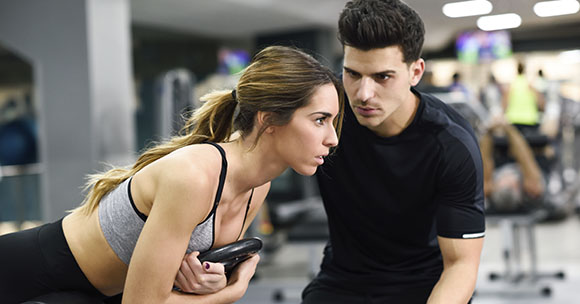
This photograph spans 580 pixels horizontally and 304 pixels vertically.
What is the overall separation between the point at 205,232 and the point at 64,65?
405cm

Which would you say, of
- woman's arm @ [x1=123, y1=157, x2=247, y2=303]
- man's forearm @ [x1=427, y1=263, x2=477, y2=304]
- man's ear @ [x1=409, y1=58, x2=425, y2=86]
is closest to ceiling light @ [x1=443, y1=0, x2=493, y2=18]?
man's ear @ [x1=409, y1=58, x2=425, y2=86]

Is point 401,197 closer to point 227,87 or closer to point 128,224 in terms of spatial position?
point 227,87

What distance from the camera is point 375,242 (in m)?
1.99

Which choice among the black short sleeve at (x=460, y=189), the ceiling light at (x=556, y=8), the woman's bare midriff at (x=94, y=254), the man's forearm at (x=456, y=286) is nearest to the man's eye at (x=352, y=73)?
the black short sleeve at (x=460, y=189)

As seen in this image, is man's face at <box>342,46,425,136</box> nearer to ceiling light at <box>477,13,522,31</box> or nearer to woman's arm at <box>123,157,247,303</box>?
woman's arm at <box>123,157,247,303</box>

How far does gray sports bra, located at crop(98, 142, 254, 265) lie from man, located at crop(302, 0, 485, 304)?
1.79 feet

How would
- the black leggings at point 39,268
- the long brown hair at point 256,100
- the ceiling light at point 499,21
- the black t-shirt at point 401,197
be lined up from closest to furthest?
the long brown hair at point 256,100
the black leggings at point 39,268
the black t-shirt at point 401,197
the ceiling light at point 499,21

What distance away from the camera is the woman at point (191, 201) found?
142 cm

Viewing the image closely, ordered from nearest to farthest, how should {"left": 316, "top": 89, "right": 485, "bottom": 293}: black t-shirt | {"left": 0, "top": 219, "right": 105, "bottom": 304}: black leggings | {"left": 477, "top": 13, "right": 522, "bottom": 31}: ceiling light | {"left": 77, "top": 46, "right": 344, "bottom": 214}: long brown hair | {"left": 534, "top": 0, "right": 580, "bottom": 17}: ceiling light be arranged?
{"left": 77, "top": 46, "right": 344, "bottom": 214}: long brown hair
{"left": 0, "top": 219, "right": 105, "bottom": 304}: black leggings
{"left": 316, "top": 89, "right": 485, "bottom": 293}: black t-shirt
{"left": 534, "top": 0, "right": 580, "bottom": 17}: ceiling light
{"left": 477, "top": 13, "right": 522, "bottom": 31}: ceiling light

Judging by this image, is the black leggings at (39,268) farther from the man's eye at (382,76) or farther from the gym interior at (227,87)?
the man's eye at (382,76)

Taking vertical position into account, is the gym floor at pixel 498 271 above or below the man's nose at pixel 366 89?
below

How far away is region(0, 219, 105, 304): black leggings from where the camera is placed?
1618 millimetres

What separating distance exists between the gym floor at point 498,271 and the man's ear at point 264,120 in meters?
2.99

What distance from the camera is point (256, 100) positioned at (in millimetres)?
1526
